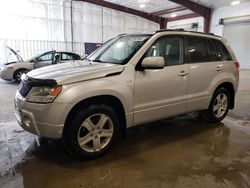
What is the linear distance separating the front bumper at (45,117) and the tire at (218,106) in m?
2.79

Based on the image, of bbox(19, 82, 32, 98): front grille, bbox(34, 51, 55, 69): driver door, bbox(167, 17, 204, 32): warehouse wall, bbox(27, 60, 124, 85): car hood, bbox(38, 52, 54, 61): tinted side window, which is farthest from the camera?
bbox(167, 17, 204, 32): warehouse wall

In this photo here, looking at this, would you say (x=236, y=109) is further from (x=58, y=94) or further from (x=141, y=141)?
(x=58, y=94)

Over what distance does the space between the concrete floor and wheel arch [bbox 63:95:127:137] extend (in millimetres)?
463

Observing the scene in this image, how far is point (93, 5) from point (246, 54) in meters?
11.0

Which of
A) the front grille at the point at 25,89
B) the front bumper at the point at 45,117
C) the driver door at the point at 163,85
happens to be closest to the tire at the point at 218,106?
the driver door at the point at 163,85

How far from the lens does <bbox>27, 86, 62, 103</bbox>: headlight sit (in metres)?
2.46

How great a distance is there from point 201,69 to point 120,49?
4.47 ft

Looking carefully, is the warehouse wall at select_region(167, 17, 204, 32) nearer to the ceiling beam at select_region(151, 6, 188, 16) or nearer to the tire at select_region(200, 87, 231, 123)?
the ceiling beam at select_region(151, 6, 188, 16)

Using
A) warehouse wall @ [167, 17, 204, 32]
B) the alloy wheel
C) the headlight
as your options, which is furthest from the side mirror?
warehouse wall @ [167, 17, 204, 32]

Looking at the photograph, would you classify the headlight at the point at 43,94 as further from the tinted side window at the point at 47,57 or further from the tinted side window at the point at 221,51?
the tinted side window at the point at 47,57

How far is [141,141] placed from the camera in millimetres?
3500

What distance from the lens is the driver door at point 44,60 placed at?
372 inches

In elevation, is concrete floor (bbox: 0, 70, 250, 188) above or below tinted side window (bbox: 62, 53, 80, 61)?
below

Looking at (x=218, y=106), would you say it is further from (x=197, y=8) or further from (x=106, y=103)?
(x=197, y=8)
